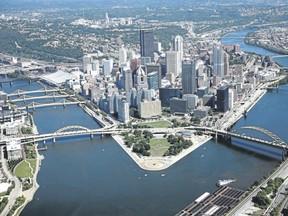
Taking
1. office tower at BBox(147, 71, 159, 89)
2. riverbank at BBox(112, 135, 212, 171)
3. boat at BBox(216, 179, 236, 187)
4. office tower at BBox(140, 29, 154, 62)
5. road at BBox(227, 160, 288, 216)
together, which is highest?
office tower at BBox(140, 29, 154, 62)

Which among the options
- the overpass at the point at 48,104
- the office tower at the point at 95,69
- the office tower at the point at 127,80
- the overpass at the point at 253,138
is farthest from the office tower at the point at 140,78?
the office tower at the point at 95,69

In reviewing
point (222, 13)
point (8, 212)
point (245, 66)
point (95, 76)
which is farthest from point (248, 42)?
point (8, 212)

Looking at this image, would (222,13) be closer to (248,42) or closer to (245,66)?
(248,42)

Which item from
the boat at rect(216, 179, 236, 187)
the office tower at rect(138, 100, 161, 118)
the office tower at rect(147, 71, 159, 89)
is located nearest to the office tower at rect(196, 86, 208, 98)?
the office tower at rect(147, 71, 159, 89)

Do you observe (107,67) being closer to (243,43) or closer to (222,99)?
(222,99)

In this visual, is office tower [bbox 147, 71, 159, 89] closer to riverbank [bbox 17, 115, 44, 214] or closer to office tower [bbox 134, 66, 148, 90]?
office tower [bbox 134, 66, 148, 90]
